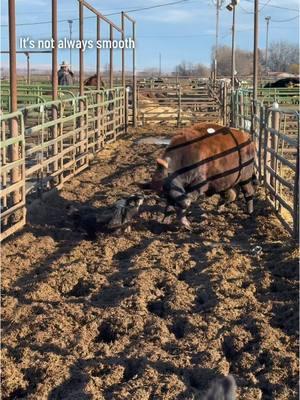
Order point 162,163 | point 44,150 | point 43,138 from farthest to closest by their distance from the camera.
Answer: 1. point 44,150
2. point 43,138
3. point 162,163

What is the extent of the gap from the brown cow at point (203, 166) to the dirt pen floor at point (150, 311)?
385mm

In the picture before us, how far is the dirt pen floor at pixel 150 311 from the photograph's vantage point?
3.60 m

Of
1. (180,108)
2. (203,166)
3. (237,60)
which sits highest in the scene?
(237,60)

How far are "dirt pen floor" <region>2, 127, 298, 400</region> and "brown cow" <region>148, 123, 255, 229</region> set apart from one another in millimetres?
385

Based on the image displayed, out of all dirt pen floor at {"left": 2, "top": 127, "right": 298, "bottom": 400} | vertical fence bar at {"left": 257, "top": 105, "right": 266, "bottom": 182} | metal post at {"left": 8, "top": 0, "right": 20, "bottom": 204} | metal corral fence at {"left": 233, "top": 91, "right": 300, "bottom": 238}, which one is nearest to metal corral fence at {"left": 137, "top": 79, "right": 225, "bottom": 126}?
metal corral fence at {"left": 233, "top": 91, "right": 300, "bottom": 238}

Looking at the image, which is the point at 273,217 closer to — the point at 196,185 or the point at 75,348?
the point at 196,185

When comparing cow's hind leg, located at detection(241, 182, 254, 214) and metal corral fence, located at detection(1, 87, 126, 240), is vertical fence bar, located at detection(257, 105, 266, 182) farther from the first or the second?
metal corral fence, located at detection(1, 87, 126, 240)

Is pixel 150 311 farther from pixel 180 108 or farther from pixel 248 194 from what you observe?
pixel 180 108

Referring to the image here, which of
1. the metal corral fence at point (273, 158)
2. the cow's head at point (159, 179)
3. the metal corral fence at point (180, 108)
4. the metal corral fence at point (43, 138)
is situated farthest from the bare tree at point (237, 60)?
the cow's head at point (159, 179)

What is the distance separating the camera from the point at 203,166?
24.5 feet

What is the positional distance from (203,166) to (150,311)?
307 cm

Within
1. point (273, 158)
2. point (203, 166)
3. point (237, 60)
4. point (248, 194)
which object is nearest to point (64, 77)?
point (273, 158)

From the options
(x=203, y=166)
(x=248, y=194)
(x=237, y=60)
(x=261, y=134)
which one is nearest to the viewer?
(x=203, y=166)

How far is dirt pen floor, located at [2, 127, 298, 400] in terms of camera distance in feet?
11.8
